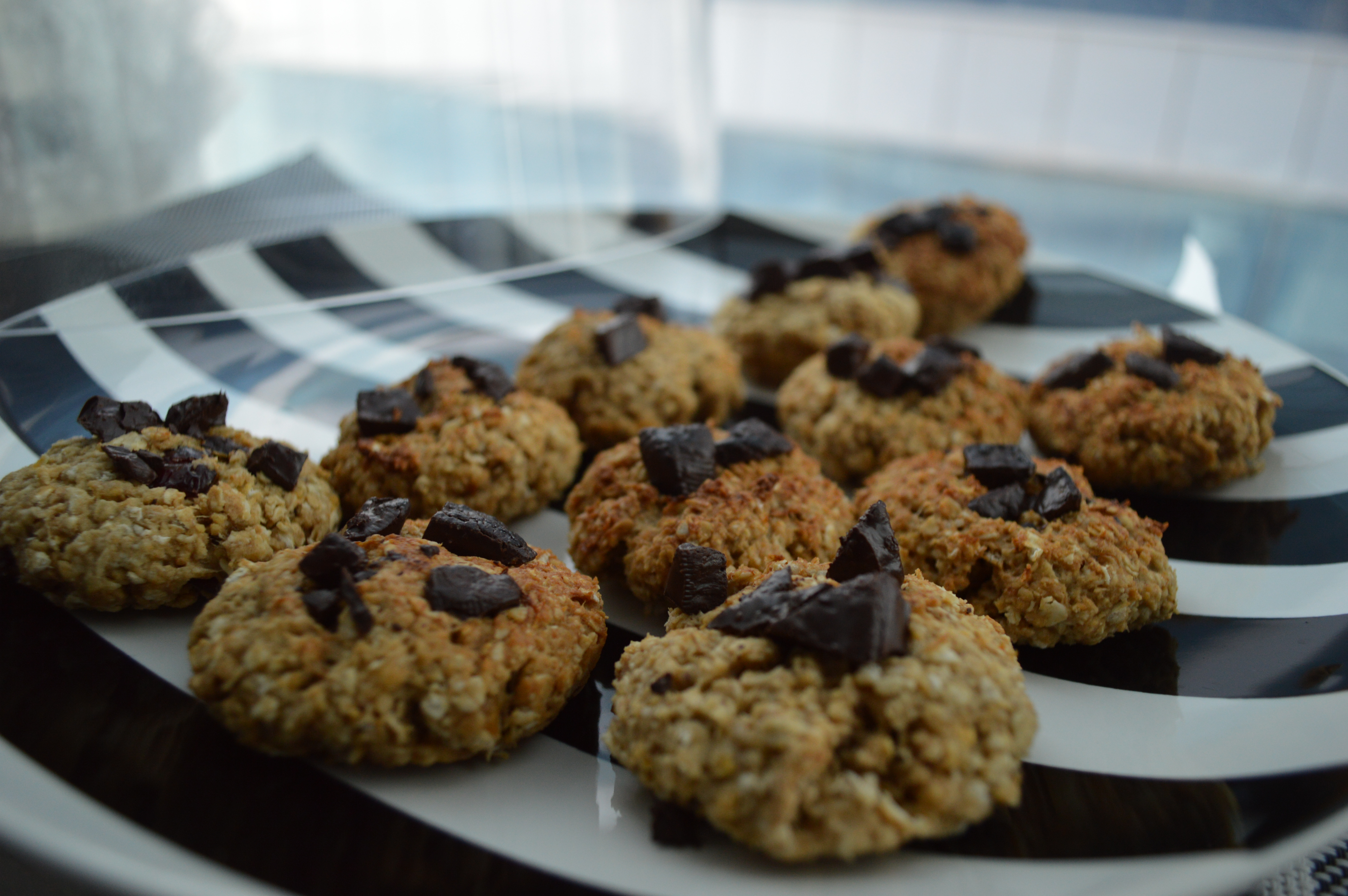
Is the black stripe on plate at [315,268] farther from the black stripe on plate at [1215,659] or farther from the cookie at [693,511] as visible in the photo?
the black stripe on plate at [1215,659]

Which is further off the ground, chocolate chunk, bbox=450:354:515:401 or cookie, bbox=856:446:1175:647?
chocolate chunk, bbox=450:354:515:401

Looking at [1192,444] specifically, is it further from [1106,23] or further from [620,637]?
[1106,23]

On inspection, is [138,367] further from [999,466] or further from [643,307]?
[999,466]

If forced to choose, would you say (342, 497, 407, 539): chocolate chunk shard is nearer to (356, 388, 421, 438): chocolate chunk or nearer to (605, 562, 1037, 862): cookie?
(356, 388, 421, 438): chocolate chunk

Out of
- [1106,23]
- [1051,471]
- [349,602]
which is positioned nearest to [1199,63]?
[1106,23]


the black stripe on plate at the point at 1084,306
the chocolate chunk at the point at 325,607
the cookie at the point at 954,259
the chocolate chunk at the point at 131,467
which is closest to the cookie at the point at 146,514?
the chocolate chunk at the point at 131,467

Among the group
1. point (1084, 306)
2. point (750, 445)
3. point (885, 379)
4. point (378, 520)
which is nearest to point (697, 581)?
point (750, 445)

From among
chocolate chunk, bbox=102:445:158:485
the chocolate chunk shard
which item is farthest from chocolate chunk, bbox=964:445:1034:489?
chocolate chunk, bbox=102:445:158:485
